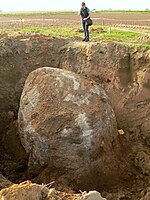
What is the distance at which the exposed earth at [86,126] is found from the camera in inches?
439

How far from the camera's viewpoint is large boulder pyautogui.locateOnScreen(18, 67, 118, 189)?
11.1 metres

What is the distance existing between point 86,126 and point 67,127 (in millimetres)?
542

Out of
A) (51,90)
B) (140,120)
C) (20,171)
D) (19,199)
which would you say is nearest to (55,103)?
(51,90)

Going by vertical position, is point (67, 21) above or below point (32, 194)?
above

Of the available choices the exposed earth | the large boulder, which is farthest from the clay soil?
the large boulder

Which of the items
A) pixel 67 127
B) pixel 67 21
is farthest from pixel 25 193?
pixel 67 21

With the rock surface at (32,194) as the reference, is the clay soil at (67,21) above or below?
above

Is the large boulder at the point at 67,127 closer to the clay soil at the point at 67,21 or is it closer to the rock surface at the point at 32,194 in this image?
the rock surface at the point at 32,194

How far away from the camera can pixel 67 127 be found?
36.3 feet

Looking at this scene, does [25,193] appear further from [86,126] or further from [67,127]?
[86,126]

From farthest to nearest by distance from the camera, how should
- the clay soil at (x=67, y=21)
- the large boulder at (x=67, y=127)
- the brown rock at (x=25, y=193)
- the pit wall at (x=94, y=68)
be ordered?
the clay soil at (x=67, y=21), the pit wall at (x=94, y=68), the large boulder at (x=67, y=127), the brown rock at (x=25, y=193)

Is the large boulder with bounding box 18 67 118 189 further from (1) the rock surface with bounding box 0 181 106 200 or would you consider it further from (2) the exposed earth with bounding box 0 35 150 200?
(1) the rock surface with bounding box 0 181 106 200

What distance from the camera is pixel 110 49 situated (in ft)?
44.5

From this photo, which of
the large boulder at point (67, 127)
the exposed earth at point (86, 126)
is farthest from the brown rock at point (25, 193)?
the large boulder at point (67, 127)
